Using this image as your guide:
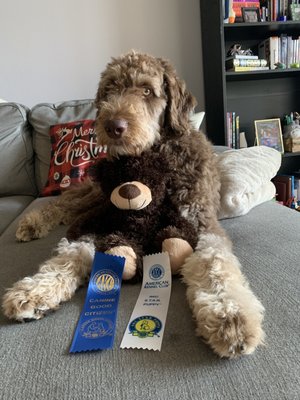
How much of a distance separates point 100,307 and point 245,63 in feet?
7.43

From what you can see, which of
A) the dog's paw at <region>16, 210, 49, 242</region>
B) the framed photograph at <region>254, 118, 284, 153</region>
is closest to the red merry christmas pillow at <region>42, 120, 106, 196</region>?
the dog's paw at <region>16, 210, 49, 242</region>

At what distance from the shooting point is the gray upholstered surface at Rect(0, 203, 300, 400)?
2.16 feet

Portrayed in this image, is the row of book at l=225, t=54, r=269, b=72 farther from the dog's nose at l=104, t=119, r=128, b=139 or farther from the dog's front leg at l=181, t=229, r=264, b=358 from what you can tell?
Result: the dog's front leg at l=181, t=229, r=264, b=358

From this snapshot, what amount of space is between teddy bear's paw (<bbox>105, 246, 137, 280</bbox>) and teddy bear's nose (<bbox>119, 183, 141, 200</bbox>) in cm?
17

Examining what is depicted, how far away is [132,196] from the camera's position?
1103mm

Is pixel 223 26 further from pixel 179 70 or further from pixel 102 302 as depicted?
pixel 102 302

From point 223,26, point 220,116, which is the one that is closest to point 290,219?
point 220,116

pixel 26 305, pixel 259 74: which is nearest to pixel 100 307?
pixel 26 305

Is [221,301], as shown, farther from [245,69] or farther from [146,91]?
[245,69]

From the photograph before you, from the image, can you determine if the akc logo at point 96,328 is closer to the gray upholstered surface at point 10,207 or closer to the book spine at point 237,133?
the gray upholstered surface at point 10,207

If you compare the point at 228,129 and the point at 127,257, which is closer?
the point at 127,257

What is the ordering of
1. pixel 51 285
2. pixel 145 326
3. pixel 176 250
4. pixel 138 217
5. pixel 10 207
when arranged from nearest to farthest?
1. pixel 145 326
2. pixel 51 285
3. pixel 176 250
4. pixel 138 217
5. pixel 10 207

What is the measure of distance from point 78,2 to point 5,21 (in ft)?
1.97

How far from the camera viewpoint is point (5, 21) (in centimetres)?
265
